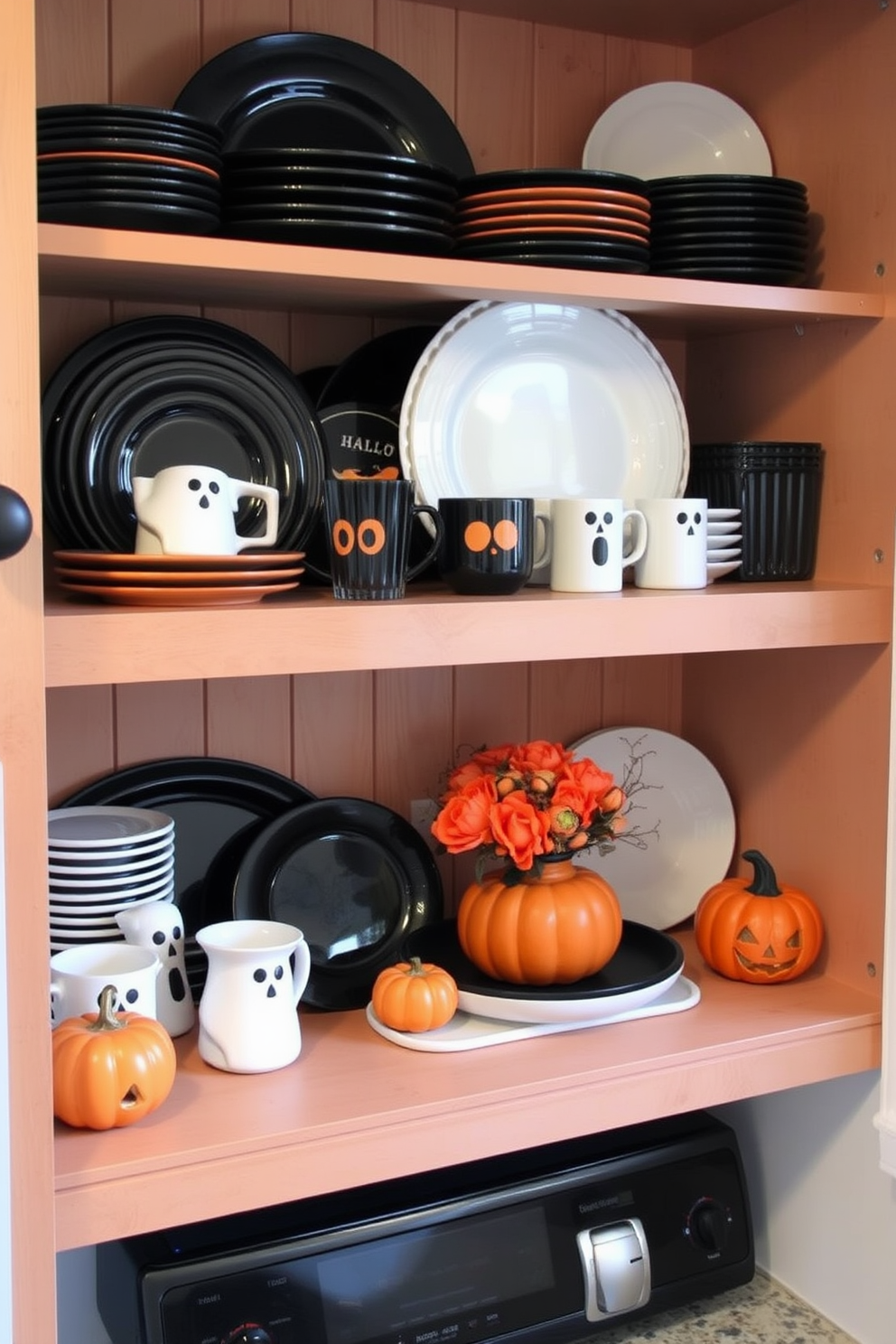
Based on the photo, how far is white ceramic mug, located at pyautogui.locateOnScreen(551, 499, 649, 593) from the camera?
4.42 feet

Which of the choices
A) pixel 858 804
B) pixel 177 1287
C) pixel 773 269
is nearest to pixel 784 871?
pixel 858 804

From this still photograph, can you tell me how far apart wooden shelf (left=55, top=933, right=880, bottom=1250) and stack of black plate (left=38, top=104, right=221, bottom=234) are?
29.4 inches

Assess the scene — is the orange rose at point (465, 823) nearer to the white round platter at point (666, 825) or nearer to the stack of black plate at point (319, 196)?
the white round platter at point (666, 825)

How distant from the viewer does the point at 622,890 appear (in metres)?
1.66

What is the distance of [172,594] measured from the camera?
44.4 inches

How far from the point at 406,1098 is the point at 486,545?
19.6 inches

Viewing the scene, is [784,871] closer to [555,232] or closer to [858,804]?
[858,804]

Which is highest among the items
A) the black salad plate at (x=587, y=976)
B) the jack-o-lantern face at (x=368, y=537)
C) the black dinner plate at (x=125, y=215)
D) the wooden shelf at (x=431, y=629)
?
the black dinner plate at (x=125, y=215)

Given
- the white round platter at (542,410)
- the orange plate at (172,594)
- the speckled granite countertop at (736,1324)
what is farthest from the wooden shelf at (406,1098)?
the white round platter at (542,410)

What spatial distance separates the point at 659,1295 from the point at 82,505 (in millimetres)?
973

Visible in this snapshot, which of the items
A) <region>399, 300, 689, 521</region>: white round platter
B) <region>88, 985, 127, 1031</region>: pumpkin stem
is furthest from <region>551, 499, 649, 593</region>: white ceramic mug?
<region>88, 985, 127, 1031</region>: pumpkin stem

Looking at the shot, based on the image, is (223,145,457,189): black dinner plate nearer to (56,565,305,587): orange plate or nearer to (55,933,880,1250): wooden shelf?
(56,565,305,587): orange plate

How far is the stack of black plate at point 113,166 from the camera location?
3.67ft

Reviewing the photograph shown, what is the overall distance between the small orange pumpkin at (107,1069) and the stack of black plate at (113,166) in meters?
0.64
